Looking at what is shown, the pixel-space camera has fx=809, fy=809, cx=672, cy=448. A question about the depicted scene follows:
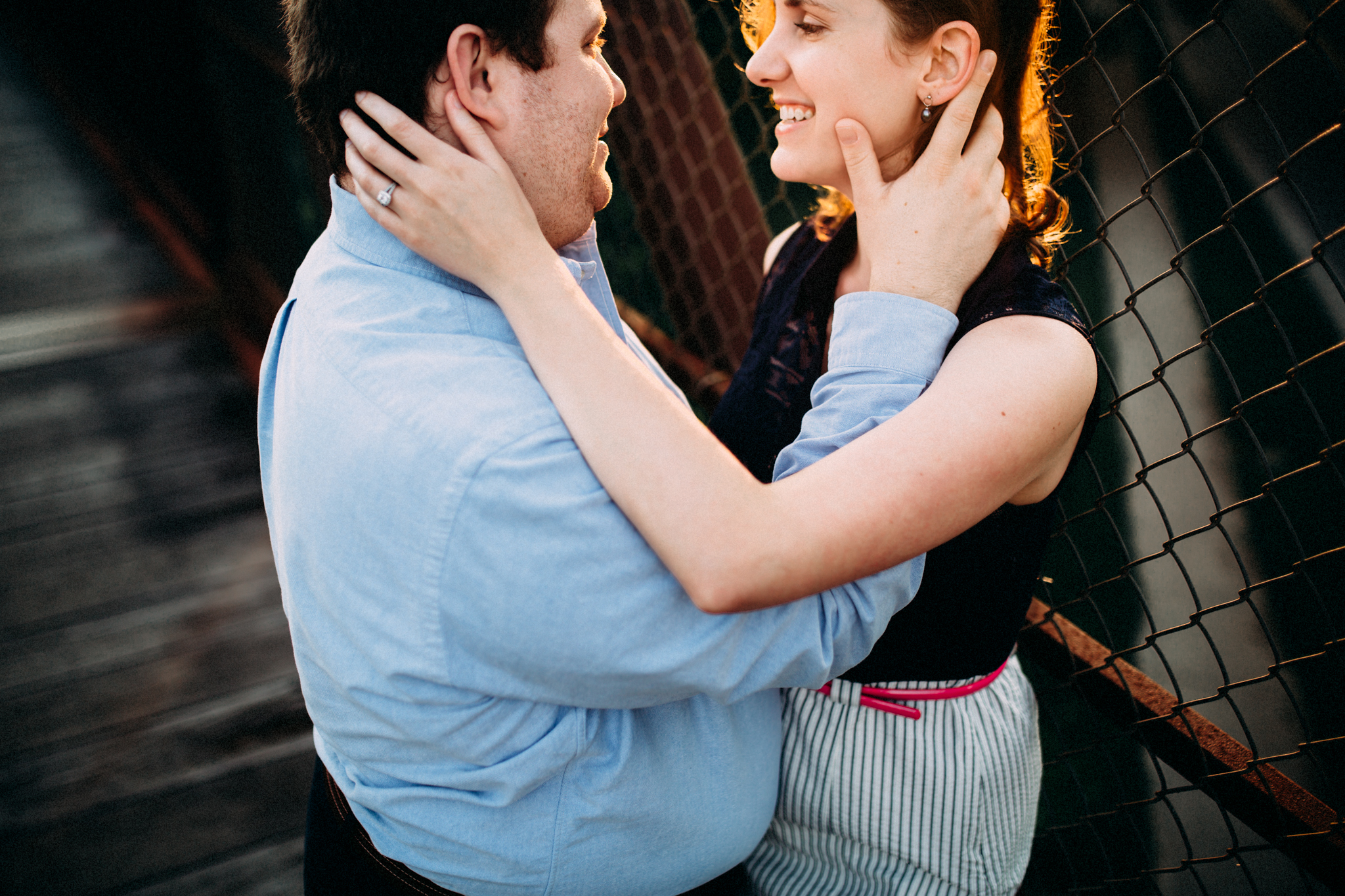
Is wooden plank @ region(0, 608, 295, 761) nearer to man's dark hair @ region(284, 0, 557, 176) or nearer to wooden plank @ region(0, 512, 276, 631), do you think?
wooden plank @ region(0, 512, 276, 631)

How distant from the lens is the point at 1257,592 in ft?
5.75

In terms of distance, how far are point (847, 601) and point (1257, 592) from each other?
1.34 meters

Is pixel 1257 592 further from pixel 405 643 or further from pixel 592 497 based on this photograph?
pixel 405 643

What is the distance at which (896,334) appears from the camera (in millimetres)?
1000

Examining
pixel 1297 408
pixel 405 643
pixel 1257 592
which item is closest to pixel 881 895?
pixel 405 643

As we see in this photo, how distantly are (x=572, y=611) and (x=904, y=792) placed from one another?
0.69 meters

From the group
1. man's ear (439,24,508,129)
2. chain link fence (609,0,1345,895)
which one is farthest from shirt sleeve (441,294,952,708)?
chain link fence (609,0,1345,895)

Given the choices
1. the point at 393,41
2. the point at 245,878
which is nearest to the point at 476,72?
the point at 393,41

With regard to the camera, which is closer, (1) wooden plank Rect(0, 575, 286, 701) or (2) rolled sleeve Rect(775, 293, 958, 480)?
(2) rolled sleeve Rect(775, 293, 958, 480)

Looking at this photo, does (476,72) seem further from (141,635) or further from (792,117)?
(141,635)

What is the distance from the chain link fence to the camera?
1.40 meters

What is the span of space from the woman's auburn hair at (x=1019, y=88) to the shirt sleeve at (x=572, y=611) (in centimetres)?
76

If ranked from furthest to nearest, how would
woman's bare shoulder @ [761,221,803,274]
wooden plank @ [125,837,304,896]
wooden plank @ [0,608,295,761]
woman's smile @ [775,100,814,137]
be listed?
wooden plank @ [0,608,295,761]
wooden plank @ [125,837,304,896]
woman's bare shoulder @ [761,221,803,274]
woman's smile @ [775,100,814,137]

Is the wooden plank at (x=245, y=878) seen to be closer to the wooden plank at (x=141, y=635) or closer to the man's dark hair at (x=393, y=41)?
the wooden plank at (x=141, y=635)
